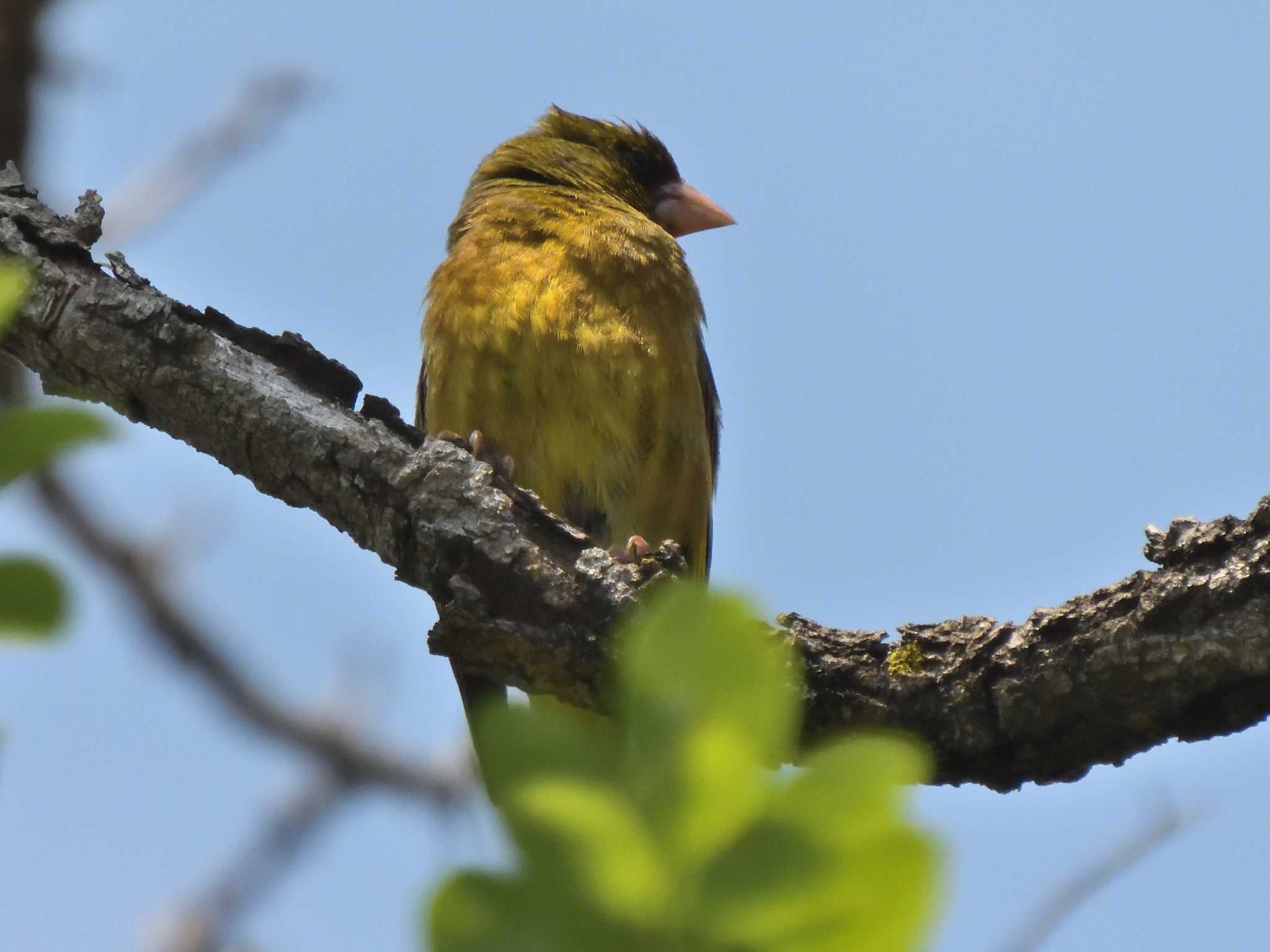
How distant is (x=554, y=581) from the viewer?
3244mm

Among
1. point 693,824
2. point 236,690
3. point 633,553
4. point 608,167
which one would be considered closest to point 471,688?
point 633,553

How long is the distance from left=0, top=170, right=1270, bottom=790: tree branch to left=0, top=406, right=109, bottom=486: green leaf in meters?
2.17

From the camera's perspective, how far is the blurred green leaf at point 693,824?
0.82 metres

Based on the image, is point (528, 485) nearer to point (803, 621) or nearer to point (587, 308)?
point (587, 308)

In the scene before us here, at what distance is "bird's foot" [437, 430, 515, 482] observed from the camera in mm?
3967

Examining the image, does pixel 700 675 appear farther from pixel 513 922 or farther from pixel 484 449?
pixel 484 449

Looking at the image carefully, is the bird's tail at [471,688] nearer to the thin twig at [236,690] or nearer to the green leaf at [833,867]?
the thin twig at [236,690]

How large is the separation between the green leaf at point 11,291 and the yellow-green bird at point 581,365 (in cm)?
380

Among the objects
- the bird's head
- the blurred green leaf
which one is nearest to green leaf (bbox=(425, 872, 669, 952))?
the blurred green leaf

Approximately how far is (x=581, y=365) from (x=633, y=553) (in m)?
1.17

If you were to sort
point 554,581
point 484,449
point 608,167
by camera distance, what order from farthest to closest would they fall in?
point 608,167 → point 484,449 → point 554,581

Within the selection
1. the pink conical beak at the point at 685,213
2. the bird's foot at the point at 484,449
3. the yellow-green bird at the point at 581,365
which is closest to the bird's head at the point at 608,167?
the pink conical beak at the point at 685,213

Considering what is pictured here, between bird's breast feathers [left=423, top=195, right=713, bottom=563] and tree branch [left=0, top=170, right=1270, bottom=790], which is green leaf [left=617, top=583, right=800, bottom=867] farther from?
bird's breast feathers [left=423, top=195, right=713, bottom=563]

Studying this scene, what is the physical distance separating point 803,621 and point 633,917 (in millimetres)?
2417
